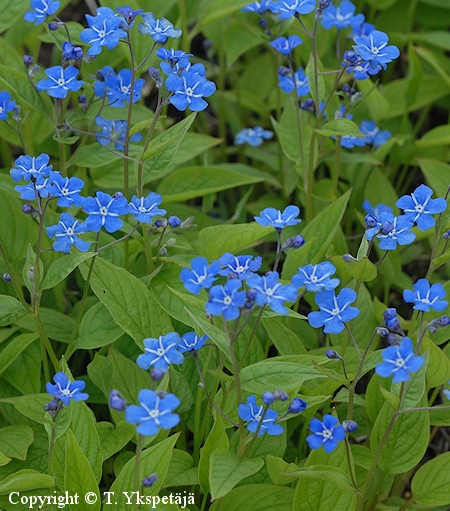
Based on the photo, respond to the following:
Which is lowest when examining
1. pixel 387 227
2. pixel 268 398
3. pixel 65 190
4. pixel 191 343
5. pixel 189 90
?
pixel 268 398

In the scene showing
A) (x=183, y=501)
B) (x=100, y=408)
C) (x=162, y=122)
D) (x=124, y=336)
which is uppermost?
(x=162, y=122)

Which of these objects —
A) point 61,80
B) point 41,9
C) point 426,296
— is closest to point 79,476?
point 426,296

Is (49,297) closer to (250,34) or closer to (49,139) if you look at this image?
(49,139)

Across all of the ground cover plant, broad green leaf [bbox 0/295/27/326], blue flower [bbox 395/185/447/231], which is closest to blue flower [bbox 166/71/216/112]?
the ground cover plant

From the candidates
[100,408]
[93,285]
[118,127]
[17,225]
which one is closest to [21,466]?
[100,408]

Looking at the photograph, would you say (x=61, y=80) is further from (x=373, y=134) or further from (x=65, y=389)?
(x=373, y=134)

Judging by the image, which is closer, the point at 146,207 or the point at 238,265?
the point at 238,265

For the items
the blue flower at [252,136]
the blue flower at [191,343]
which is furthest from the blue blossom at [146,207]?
the blue flower at [252,136]
